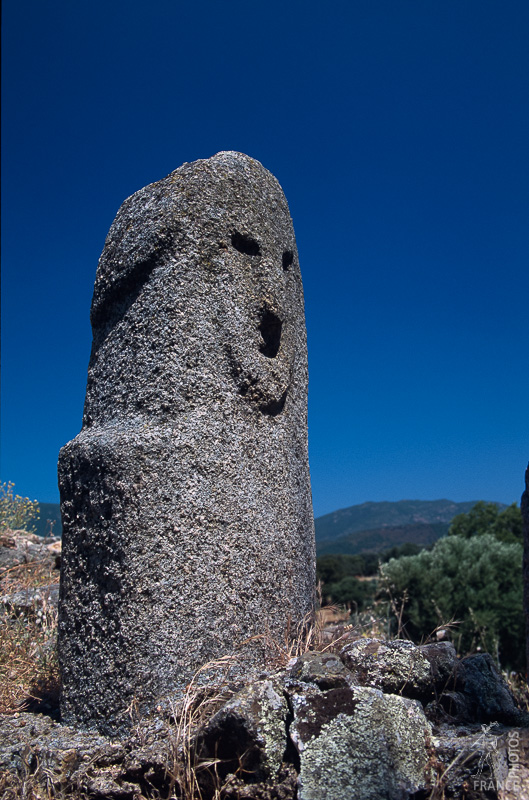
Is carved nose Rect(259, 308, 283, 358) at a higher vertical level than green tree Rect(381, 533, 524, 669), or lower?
higher

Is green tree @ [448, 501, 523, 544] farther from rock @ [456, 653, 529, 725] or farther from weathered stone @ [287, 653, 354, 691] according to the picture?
weathered stone @ [287, 653, 354, 691]

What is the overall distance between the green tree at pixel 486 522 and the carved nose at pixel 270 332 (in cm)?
1978

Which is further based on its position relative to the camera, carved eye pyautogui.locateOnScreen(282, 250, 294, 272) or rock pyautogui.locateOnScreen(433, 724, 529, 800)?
carved eye pyautogui.locateOnScreen(282, 250, 294, 272)

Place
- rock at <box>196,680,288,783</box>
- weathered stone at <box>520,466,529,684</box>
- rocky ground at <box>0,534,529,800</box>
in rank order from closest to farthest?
1. rocky ground at <box>0,534,529,800</box>
2. rock at <box>196,680,288,783</box>
3. weathered stone at <box>520,466,529,684</box>

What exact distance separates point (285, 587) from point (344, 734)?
3.36 feet

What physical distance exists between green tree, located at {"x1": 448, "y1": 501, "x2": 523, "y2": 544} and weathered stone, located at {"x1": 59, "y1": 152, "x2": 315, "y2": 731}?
65.2ft

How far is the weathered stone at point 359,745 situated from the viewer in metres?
Result: 2.28

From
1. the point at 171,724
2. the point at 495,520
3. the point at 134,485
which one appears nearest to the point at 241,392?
the point at 134,485

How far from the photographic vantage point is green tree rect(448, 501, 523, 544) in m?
21.8

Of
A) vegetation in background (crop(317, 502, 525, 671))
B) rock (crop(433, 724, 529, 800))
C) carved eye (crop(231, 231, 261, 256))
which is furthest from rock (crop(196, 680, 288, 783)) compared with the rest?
vegetation in background (crop(317, 502, 525, 671))

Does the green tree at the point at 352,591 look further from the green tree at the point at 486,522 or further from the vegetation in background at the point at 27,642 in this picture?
the vegetation in background at the point at 27,642

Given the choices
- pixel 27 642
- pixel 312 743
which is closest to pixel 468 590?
pixel 27 642

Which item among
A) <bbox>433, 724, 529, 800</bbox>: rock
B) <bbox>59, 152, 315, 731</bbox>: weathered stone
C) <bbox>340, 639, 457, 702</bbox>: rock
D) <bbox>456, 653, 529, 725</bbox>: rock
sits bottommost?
<bbox>433, 724, 529, 800</bbox>: rock

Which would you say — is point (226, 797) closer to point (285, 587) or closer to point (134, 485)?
point (285, 587)
